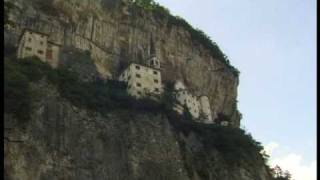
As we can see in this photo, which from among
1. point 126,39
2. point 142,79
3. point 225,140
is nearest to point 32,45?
point 142,79

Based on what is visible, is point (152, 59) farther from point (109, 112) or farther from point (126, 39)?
point (109, 112)

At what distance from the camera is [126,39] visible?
5181cm

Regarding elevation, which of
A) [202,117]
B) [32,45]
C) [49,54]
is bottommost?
[202,117]

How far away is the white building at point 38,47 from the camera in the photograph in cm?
4394

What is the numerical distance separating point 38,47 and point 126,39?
385 inches

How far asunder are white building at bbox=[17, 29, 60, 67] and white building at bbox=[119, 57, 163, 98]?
6671mm

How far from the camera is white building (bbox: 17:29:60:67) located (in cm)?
4394

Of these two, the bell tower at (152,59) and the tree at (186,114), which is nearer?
the tree at (186,114)

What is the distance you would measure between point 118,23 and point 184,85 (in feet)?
27.4

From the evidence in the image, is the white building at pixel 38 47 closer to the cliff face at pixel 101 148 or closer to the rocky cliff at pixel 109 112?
the rocky cliff at pixel 109 112

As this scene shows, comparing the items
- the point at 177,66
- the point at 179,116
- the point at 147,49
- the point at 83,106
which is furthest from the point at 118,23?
the point at 83,106

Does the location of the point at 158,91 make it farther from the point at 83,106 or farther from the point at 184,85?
the point at 83,106

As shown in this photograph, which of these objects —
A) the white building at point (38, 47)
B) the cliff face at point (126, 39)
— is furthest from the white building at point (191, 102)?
the white building at point (38, 47)

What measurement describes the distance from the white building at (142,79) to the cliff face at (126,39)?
150 cm
